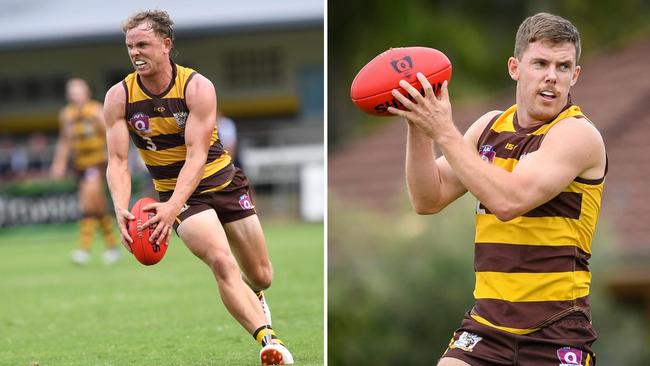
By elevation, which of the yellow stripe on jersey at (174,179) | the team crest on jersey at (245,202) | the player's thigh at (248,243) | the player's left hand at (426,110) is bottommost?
the player's thigh at (248,243)

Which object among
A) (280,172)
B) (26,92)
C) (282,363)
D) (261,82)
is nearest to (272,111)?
(261,82)

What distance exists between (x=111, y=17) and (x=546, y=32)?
28.6 meters

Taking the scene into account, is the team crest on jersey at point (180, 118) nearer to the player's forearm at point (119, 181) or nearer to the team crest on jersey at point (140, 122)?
the team crest on jersey at point (140, 122)

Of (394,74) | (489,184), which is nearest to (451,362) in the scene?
(489,184)

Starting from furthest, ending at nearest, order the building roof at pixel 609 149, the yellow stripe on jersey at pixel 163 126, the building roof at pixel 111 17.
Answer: the building roof at pixel 111 17 < the building roof at pixel 609 149 < the yellow stripe on jersey at pixel 163 126

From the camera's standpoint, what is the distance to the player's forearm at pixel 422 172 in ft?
16.6

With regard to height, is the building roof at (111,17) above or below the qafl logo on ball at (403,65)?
below

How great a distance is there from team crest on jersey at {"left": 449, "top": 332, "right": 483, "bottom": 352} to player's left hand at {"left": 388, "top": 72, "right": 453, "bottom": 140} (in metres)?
0.81

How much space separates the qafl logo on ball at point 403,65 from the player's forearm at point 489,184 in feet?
1.34

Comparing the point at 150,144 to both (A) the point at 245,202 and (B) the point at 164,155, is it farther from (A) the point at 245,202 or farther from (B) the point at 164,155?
(A) the point at 245,202

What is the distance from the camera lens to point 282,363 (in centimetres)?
659

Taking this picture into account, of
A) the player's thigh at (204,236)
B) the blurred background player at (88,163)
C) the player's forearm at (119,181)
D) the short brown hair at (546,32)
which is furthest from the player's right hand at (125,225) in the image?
the blurred background player at (88,163)

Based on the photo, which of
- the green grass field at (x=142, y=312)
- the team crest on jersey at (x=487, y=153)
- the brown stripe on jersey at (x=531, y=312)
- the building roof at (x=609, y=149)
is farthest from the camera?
the building roof at (x=609, y=149)

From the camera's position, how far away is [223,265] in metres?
6.58
